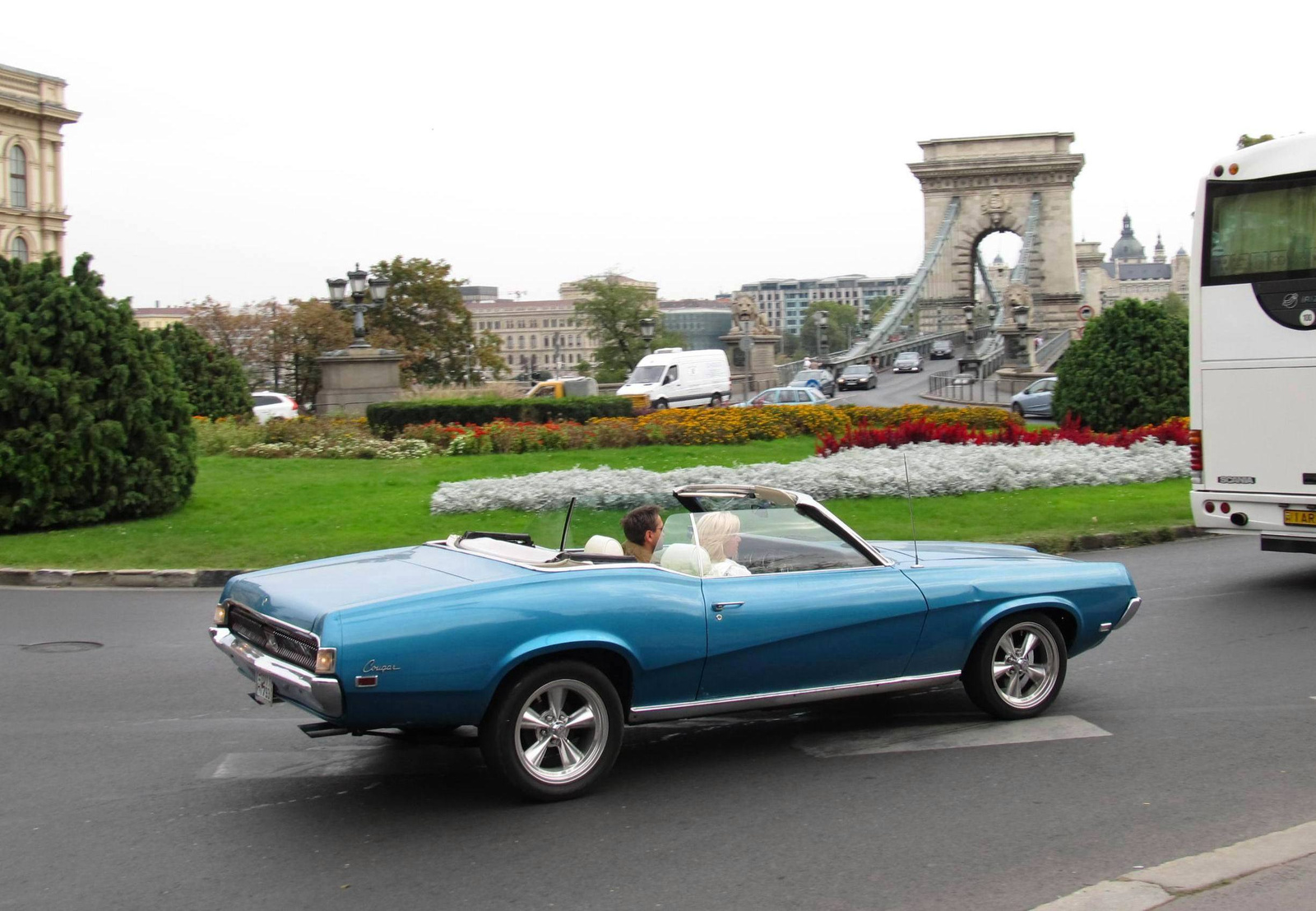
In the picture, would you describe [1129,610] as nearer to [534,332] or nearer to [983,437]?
[983,437]

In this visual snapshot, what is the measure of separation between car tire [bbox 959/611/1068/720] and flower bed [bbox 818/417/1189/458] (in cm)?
1294

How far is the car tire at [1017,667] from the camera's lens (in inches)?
264

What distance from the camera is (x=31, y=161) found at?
61.4m

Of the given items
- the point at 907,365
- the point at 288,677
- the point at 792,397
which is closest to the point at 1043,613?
the point at 288,677

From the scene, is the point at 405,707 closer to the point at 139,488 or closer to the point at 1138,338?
the point at 139,488

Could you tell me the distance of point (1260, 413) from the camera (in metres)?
11.0

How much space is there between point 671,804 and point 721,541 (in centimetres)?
125

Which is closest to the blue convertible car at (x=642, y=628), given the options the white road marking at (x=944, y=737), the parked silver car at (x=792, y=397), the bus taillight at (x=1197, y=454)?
the white road marking at (x=944, y=737)

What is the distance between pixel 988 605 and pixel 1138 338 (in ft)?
56.7

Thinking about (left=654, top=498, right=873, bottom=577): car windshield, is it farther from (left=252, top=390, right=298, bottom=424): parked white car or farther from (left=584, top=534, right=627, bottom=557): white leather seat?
(left=252, top=390, right=298, bottom=424): parked white car

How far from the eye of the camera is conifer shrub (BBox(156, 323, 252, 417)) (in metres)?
28.5

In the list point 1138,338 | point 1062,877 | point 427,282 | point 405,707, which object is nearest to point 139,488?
point 405,707

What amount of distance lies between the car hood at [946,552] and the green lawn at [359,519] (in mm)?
5309

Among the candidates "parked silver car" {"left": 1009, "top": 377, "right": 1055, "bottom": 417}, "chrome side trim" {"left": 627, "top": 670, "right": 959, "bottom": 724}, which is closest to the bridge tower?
"parked silver car" {"left": 1009, "top": 377, "right": 1055, "bottom": 417}
